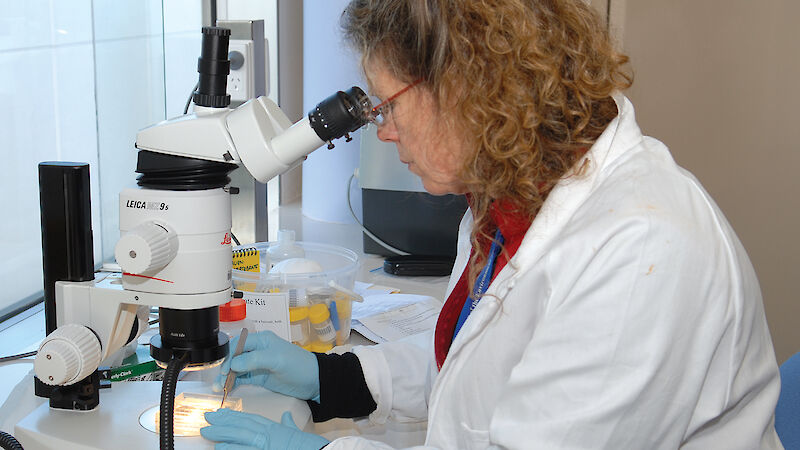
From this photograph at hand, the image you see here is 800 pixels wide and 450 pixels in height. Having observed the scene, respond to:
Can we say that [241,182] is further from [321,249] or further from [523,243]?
[523,243]

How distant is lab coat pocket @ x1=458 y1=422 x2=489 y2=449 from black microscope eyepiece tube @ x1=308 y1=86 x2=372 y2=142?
398 millimetres

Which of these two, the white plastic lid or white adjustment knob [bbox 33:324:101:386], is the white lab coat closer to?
white adjustment knob [bbox 33:324:101:386]

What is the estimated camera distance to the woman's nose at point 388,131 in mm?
986

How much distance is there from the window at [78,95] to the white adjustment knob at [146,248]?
0.47 meters

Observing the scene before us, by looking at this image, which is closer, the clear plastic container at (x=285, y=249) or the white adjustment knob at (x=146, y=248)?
the white adjustment knob at (x=146, y=248)

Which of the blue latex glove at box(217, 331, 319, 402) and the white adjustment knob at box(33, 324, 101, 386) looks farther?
the blue latex glove at box(217, 331, 319, 402)

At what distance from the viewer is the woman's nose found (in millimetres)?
986

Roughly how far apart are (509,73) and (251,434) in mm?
537

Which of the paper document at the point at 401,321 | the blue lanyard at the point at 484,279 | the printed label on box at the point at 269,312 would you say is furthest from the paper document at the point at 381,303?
the blue lanyard at the point at 484,279

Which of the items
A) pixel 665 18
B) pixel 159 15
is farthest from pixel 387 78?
pixel 665 18

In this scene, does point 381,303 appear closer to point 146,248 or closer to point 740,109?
point 146,248

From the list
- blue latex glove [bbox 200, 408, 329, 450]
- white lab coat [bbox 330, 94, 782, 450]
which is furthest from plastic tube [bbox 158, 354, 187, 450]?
white lab coat [bbox 330, 94, 782, 450]

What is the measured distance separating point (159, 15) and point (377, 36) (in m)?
1.22

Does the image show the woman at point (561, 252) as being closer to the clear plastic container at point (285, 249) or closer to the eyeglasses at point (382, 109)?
the eyeglasses at point (382, 109)
